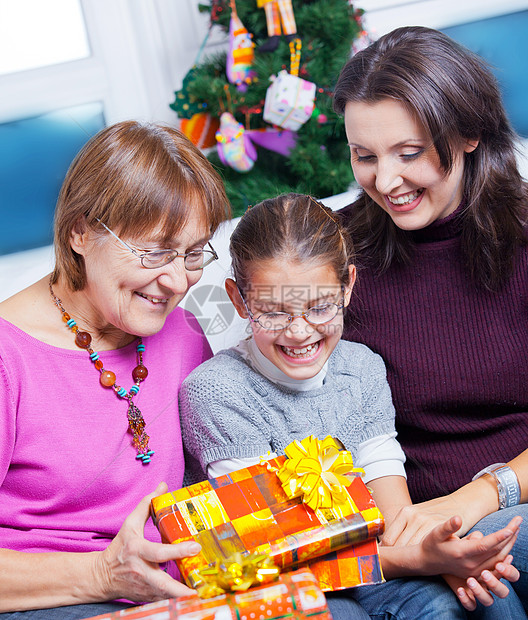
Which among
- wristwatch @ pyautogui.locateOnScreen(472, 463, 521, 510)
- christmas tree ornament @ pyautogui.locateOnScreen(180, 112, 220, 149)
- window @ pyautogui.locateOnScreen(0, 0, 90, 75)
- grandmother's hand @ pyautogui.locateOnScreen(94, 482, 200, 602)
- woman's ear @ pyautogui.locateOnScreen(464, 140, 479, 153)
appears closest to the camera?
grandmother's hand @ pyautogui.locateOnScreen(94, 482, 200, 602)

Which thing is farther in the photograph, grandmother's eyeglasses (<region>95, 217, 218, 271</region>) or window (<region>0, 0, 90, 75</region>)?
window (<region>0, 0, 90, 75</region>)

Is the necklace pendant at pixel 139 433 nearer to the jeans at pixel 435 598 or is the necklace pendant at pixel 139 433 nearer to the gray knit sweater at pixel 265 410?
the gray knit sweater at pixel 265 410

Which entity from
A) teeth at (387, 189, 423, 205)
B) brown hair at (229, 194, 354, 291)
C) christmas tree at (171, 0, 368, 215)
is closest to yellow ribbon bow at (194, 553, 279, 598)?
brown hair at (229, 194, 354, 291)

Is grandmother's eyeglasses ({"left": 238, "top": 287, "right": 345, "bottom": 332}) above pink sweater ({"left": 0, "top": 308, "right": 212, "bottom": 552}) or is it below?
above

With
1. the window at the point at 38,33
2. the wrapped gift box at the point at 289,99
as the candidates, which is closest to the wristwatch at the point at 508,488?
the wrapped gift box at the point at 289,99

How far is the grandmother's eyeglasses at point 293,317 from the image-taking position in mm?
1144

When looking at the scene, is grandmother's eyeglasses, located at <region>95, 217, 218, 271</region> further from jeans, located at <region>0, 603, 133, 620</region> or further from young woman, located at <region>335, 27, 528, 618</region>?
jeans, located at <region>0, 603, 133, 620</region>

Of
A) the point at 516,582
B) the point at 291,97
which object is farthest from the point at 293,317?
the point at 291,97

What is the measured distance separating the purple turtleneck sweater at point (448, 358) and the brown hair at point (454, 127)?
0.04m

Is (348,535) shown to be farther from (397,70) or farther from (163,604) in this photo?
(397,70)

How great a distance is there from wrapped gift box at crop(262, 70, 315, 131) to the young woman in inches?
32.9

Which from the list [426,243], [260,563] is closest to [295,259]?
[426,243]

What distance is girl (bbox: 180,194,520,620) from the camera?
3.60 feet

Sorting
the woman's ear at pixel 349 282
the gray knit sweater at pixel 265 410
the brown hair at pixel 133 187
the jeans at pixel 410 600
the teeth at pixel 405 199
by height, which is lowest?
the jeans at pixel 410 600
